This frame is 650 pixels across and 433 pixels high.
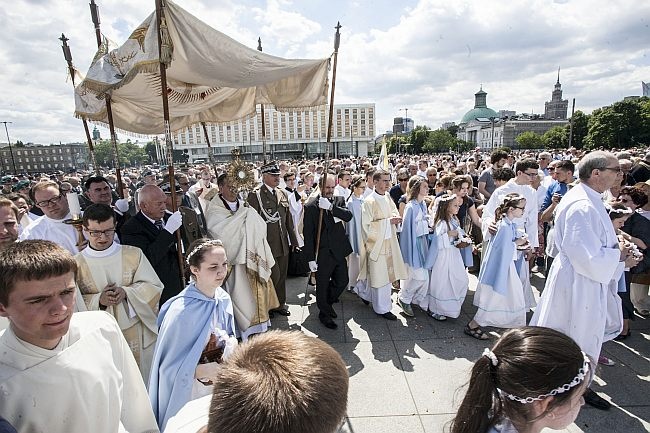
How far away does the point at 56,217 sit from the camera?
4074 millimetres

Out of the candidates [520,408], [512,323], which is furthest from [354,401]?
[512,323]

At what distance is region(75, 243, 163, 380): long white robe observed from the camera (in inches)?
116

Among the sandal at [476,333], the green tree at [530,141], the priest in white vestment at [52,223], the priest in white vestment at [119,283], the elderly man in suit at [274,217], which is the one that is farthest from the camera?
the green tree at [530,141]

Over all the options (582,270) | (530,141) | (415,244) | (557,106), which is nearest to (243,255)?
(415,244)

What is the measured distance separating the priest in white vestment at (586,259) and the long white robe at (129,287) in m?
3.75

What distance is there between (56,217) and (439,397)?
4661 mm

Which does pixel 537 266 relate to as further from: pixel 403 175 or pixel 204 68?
pixel 204 68

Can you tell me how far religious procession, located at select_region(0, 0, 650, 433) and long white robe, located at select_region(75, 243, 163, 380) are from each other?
13mm

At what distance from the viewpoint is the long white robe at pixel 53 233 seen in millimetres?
3883

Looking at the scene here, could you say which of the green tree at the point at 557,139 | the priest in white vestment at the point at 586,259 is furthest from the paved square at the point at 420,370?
the green tree at the point at 557,139

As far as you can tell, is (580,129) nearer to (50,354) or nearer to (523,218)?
(523,218)

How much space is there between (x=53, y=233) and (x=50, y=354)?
3.07 m

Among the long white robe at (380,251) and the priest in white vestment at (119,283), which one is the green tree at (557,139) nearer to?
the long white robe at (380,251)

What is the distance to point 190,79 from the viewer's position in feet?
14.2
